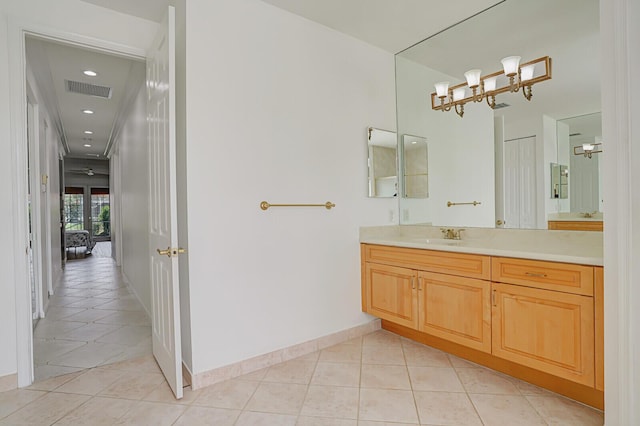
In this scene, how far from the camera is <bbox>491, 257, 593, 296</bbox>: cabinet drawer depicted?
5.57 feet

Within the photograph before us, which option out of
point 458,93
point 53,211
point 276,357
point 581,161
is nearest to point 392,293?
point 276,357

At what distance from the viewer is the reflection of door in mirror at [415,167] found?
312cm

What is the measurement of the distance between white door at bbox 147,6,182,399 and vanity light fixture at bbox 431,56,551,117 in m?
2.12

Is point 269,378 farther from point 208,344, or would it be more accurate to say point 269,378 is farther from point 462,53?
point 462,53

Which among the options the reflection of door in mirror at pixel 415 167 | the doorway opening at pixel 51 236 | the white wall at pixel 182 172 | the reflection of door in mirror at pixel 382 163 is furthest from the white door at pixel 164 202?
the reflection of door in mirror at pixel 415 167

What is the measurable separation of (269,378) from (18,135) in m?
2.21

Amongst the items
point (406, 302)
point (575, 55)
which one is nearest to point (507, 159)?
point (575, 55)

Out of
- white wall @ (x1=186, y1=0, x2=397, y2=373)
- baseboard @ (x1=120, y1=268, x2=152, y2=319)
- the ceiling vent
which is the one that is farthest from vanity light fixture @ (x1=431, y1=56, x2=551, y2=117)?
the ceiling vent

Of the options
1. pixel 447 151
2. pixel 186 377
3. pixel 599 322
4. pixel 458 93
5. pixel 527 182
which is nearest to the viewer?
pixel 599 322

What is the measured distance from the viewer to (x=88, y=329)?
3.17 m

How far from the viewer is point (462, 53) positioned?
2742 millimetres

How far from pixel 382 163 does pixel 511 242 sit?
4.09 feet

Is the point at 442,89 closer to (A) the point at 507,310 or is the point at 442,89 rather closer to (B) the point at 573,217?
(B) the point at 573,217

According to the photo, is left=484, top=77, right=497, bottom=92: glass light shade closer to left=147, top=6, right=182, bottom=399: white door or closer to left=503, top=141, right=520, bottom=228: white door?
left=503, top=141, right=520, bottom=228: white door
